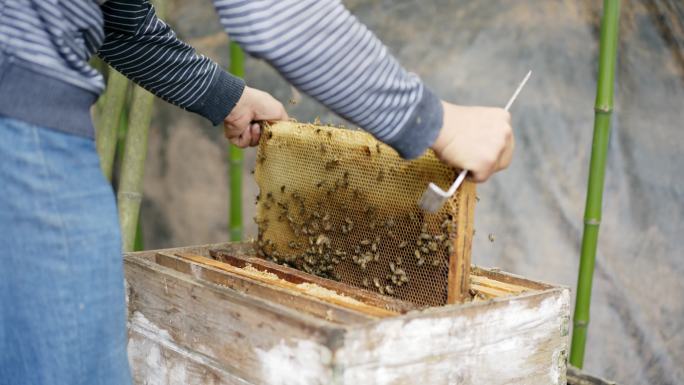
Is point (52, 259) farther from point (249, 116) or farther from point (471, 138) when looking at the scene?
point (249, 116)

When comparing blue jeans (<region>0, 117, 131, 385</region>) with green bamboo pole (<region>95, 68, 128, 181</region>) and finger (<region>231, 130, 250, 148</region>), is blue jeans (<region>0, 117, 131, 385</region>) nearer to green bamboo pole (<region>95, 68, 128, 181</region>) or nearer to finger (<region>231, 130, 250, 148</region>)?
finger (<region>231, 130, 250, 148</region>)

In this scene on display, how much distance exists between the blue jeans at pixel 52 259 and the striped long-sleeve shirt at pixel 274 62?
0.14 feet

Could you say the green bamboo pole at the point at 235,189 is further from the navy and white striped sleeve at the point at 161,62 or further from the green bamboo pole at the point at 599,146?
the green bamboo pole at the point at 599,146

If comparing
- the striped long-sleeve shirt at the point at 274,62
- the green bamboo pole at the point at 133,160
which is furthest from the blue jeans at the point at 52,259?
the green bamboo pole at the point at 133,160

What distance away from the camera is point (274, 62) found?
42.2 inches

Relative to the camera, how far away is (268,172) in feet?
5.78

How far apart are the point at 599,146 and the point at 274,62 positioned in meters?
1.27

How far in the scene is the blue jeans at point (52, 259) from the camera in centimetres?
106

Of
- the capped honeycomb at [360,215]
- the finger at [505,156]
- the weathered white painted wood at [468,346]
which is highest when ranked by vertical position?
the finger at [505,156]

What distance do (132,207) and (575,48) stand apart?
1.52 metres

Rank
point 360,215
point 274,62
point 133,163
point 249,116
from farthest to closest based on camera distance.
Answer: point 133,163, point 249,116, point 360,215, point 274,62

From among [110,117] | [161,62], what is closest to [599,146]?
[161,62]

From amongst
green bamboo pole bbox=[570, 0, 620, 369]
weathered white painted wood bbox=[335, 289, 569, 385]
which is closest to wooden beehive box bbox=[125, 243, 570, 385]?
weathered white painted wood bbox=[335, 289, 569, 385]

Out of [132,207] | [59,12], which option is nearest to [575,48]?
[132,207]
